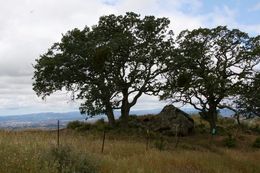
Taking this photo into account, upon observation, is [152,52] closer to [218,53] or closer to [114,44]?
[114,44]

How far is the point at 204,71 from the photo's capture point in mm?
35312

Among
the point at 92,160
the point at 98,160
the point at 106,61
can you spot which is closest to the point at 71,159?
the point at 92,160

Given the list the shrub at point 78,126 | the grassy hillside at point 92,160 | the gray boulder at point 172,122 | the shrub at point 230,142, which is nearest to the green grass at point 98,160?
the grassy hillside at point 92,160

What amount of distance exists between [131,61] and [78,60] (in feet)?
14.2

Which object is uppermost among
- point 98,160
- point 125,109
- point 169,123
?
point 125,109

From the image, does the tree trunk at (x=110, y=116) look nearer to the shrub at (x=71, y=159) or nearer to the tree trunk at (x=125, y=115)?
the tree trunk at (x=125, y=115)

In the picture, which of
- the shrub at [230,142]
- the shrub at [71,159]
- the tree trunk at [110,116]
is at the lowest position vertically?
the shrub at [230,142]

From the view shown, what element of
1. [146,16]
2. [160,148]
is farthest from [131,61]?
[160,148]

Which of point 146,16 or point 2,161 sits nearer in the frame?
point 2,161

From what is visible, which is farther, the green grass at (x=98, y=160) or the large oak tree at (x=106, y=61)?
the large oak tree at (x=106, y=61)

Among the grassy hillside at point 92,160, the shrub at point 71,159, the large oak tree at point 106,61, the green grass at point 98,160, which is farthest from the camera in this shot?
the large oak tree at point 106,61

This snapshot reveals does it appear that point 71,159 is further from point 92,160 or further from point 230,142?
point 230,142

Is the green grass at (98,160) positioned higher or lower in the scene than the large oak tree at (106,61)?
lower

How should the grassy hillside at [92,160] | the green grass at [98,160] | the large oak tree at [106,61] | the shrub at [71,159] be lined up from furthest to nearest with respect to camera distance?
the large oak tree at [106,61]
the shrub at [71,159]
the grassy hillside at [92,160]
the green grass at [98,160]
